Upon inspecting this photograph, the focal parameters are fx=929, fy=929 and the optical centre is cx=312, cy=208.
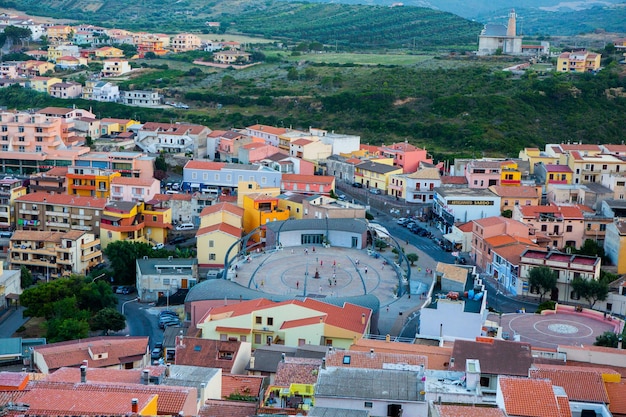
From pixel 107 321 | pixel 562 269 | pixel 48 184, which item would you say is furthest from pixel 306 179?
pixel 107 321

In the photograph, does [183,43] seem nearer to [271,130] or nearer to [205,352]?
[271,130]

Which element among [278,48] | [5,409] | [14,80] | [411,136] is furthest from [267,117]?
[5,409]

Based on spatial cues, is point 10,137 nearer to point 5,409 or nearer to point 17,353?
point 17,353

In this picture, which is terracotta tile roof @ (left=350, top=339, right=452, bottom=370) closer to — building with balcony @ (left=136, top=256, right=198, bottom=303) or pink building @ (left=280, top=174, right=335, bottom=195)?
building with balcony @ (left=136, top=256, right=198, bottom=303)

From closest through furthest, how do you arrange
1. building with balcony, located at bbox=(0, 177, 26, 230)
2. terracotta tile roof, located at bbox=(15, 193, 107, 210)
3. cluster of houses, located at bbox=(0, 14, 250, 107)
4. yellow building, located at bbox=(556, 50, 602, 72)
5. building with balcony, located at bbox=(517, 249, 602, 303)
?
building with balcony, located at bbox=(517, 249, 602, 303) < terracotta tile roof, located at bbox=(15, 193, 107, 210) < building with balcony, located at bbox=(0, 177, 26, 230) < yellow building, located at bbox=(556, 50, 602, 72) < cluster of houses, located at bbox=(0, 14, 250, 107)

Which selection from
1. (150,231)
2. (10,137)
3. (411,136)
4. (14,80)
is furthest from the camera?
(14,80)

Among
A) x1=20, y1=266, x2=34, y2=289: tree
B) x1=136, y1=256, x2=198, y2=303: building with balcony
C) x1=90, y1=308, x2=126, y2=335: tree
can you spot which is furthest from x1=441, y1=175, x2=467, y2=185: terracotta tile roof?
x1=90, y1=308, x2=126, y2=335: tree
